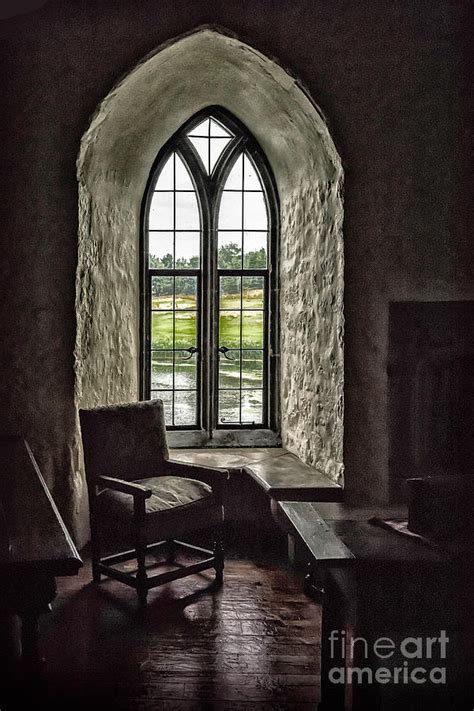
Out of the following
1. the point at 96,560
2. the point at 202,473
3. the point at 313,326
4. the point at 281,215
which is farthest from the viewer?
the point at 281,215

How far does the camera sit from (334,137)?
3.98 m

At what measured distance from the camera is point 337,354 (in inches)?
163

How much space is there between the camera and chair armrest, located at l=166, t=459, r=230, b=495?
3854 mm

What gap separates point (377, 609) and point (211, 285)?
3.29 meters

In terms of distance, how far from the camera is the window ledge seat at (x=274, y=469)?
13.1ft

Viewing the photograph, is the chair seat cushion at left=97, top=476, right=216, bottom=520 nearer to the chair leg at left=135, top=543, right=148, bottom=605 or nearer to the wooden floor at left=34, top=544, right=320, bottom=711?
the chair leg at left=135, top=543, right=148, bottom=605

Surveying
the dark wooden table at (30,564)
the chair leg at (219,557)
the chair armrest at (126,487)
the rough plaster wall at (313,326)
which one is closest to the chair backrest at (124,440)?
the chair armrest at (126,487)

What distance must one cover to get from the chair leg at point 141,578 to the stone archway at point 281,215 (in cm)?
100

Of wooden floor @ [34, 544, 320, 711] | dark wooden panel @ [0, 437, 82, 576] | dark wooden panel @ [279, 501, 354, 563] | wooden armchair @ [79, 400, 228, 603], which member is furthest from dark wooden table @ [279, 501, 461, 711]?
wooden armchair @ [79, 400, 228, 603]

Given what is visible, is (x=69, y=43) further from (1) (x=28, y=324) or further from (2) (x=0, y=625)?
(2) (x=0, y=625)

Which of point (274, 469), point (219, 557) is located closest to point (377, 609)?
point (219, 557)

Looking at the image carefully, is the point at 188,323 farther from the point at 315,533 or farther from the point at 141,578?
the point at 315,533

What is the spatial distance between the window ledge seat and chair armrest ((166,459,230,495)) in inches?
3.7

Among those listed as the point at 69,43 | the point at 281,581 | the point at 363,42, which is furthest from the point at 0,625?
the point at 363,42
